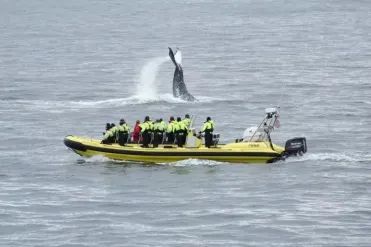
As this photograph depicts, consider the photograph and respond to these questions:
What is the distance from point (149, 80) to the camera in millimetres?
104750

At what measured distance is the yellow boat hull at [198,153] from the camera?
66562 mm

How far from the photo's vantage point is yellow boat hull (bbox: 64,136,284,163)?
66.6 m

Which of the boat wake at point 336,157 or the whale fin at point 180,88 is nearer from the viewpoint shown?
the boat wake at point 336,157

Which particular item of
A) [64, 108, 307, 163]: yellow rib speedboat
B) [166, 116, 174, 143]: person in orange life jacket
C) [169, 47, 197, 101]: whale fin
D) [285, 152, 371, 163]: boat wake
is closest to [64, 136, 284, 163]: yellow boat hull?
[64, 108, 307, 163]: yellow rib speedboat

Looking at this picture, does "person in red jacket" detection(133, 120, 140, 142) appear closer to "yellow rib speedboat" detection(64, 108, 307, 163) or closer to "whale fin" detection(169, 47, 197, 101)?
"yellow rib speedboat" detection(64, 108, 307, 163)

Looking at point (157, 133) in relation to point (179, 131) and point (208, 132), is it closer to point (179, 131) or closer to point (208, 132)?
point (179, 131)

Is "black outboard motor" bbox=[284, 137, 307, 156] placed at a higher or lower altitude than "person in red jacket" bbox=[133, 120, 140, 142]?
lower

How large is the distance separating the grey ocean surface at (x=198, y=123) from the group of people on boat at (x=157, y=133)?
1235 millimetres

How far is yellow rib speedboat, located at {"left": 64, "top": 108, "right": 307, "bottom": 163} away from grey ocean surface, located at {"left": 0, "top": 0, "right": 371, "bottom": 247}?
0.48m

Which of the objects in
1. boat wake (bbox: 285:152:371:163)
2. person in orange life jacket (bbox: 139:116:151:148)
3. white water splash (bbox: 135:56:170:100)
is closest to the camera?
person in orange life jacket (bbox: 139:116:151:148)

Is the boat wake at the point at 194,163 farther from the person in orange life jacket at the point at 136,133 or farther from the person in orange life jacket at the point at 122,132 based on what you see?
the person in orange life jacket at the point at 122,132

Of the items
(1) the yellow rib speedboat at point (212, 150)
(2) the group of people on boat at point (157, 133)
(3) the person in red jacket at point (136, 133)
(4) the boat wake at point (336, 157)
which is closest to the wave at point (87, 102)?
(3) the person in red jacket at point (136, 133)

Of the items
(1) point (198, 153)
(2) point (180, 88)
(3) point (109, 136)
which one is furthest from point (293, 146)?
(2) point (180, 88)

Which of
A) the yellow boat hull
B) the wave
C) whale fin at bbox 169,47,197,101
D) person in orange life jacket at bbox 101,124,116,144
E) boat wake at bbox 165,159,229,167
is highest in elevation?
whale fin at bbox 169,47,197,101
